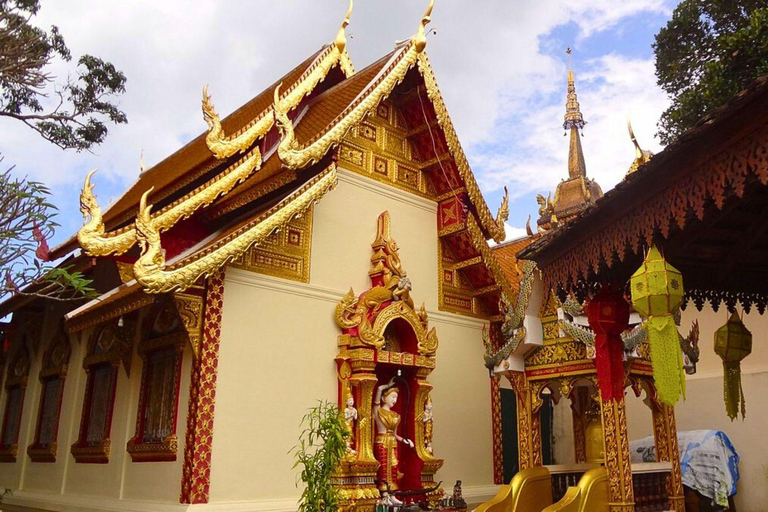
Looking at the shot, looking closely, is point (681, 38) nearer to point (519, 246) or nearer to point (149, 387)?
point (519, 246)

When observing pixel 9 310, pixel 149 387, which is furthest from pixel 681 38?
pixel 9 310

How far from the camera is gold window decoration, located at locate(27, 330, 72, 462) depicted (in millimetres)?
9080

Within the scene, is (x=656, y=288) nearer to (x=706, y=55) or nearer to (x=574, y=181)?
(x=706, y=55)

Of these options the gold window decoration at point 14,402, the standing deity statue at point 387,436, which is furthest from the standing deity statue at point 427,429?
the gold window decoration at point 14,402

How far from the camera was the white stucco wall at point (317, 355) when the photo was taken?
674 cm

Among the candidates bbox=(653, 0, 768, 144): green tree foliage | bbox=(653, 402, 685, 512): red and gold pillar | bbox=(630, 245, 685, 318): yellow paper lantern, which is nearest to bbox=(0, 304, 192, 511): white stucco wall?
bbox=(630, 245, 685, 318): yellow paper lantern

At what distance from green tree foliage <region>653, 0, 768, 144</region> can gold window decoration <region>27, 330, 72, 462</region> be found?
8.38 metres

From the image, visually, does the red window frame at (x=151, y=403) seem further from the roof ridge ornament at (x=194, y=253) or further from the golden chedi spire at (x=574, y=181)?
the golden chedi spire at (x=574, y=181)

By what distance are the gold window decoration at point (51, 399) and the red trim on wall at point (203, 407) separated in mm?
3525

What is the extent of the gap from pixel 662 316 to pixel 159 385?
199 inches

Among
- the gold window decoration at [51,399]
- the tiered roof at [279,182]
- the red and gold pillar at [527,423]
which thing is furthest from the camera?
the gold window decoration at [51,399]

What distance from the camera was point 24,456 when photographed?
31.7 feet

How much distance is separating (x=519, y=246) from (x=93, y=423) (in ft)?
29.0

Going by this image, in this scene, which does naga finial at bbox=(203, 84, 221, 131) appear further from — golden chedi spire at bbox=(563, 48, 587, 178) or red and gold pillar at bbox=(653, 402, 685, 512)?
golden chedi spire at bbox=(563, 48, 587, 178)
